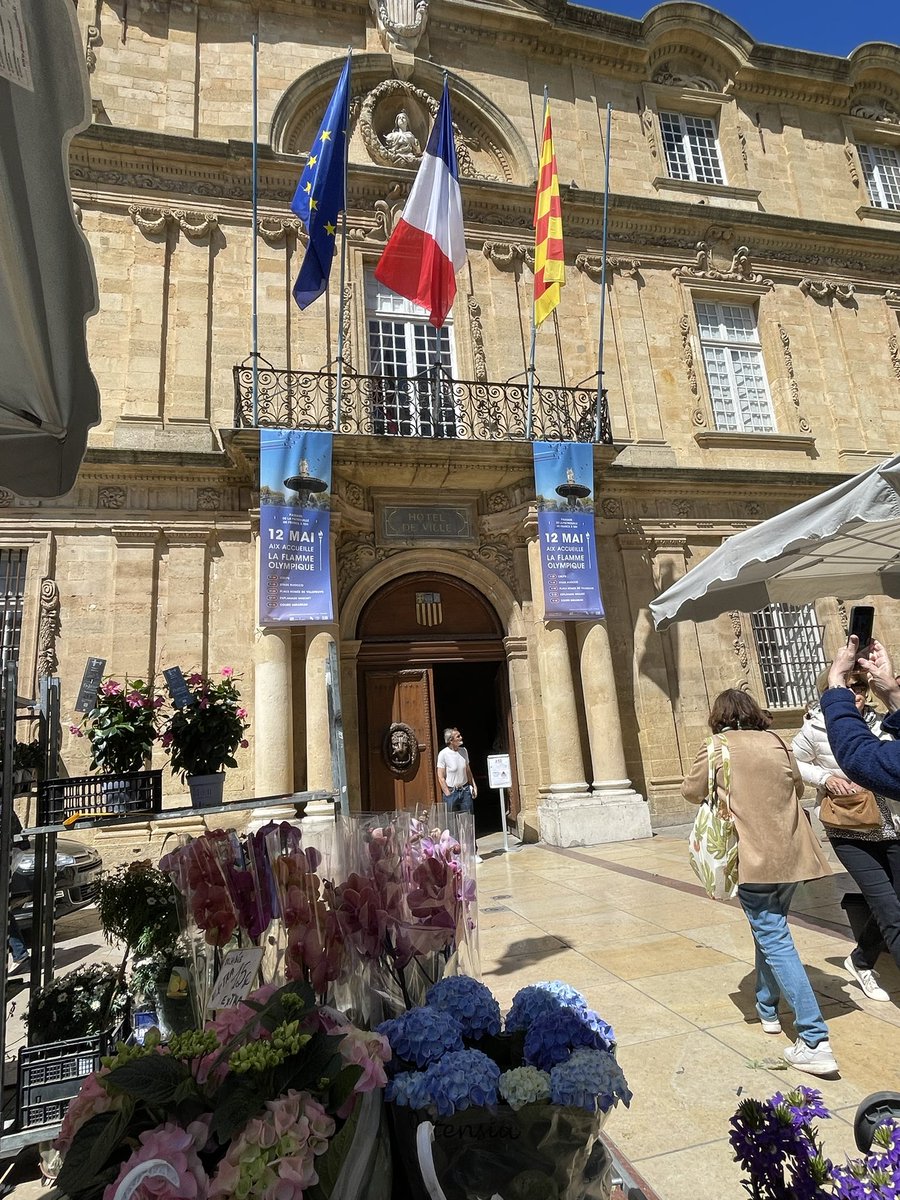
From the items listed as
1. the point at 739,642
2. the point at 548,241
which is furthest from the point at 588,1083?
the point at 739,642

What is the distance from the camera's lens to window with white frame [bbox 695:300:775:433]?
42.4 ft

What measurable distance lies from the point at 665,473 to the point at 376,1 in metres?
10.2

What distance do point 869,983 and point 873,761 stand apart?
2550 millimetres

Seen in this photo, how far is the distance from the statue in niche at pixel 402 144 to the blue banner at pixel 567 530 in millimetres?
6378

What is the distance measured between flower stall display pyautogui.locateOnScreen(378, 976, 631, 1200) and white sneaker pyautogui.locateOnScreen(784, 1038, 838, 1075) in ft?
7.49

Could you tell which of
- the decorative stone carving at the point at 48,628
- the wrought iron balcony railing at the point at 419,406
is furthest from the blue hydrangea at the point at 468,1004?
the wrought iron balcony railing at the point at 419,406

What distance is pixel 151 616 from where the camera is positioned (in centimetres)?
924

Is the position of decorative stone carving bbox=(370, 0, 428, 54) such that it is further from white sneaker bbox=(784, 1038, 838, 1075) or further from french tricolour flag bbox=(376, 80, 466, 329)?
white sneaker bbox=(784, 1038, 838, 1075)

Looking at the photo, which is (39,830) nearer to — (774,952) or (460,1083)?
(460,1083)

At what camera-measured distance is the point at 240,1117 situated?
1043mm

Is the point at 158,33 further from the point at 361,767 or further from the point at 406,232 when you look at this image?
the point at 361,767

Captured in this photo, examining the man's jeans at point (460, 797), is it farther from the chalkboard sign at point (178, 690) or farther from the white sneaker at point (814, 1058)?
the white sneaker at point (814, 1058)

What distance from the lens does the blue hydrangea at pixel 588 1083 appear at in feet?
3.83

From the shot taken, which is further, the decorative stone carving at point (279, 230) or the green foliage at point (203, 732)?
the decorative stone carving at point (279, 230)
